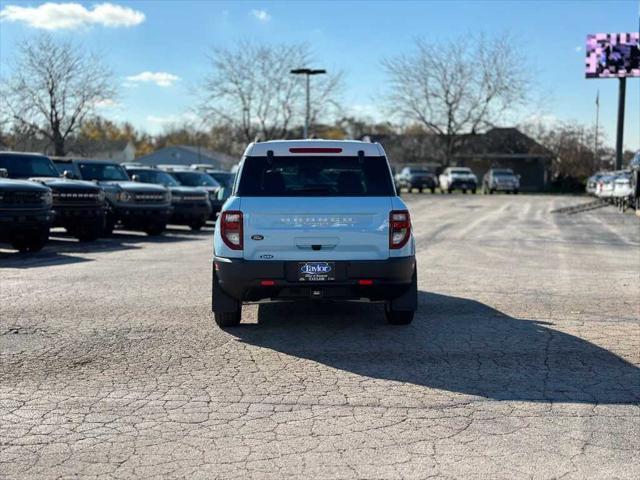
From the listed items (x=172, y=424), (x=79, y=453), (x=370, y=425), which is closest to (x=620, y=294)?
(x=370, y=425)

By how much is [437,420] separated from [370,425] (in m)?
0.45

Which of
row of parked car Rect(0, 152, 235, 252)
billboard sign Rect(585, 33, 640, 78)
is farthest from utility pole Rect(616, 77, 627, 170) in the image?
row of parked car Rect(0, 152, 235, 252)

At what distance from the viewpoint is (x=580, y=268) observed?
1312 cm

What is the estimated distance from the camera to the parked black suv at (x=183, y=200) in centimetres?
2142

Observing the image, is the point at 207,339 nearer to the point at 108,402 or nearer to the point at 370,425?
the point at 108,402

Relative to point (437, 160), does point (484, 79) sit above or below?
above

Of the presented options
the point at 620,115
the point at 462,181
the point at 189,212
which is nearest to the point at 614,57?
the point at 620,115

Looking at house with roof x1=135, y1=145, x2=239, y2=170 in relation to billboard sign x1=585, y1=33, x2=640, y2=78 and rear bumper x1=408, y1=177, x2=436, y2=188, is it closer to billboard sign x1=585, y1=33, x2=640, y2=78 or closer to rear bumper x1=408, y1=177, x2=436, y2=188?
rear bumper x1=408, y1=177, x2=436, y2=188

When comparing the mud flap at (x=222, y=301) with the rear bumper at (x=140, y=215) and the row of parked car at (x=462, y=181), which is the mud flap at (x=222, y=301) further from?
the row of parked car at (x=462, y=181)

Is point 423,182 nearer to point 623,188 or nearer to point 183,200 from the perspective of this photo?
point 623,188

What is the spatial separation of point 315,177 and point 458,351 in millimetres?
2276

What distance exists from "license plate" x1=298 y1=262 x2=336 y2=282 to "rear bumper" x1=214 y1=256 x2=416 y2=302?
0.12ft

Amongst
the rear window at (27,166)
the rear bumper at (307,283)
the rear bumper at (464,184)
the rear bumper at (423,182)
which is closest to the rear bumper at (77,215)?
the rear window at (27,166)

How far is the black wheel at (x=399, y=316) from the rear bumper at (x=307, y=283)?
56 cm
